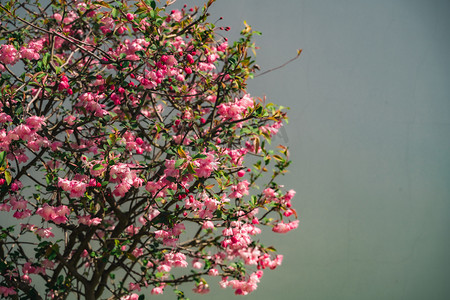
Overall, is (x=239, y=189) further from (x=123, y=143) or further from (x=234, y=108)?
(x=123, y=143)

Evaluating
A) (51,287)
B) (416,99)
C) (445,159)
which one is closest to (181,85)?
(51,287)

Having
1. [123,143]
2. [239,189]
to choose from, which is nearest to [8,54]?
[123,143]

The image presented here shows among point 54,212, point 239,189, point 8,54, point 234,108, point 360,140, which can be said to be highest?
point 360,140

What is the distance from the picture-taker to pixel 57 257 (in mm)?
1902

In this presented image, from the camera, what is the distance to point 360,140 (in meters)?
3.25

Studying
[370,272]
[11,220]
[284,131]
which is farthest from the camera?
[370,272]

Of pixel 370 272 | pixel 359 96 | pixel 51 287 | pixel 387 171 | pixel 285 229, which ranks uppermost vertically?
pixel 359 96

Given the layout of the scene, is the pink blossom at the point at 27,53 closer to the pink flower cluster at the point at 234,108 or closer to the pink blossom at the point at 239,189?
the pink flower cluster at the point at 234,108

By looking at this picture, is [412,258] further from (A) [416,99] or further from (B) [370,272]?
(A) [416,99]

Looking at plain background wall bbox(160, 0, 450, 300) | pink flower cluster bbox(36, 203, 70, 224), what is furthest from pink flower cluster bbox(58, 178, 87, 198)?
plain background wall bbox(160, 0, 450, 300)

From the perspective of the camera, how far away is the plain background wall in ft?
9.89

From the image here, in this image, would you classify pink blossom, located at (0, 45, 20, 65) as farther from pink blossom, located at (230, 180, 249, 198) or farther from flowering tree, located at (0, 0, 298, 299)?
pink blossom, located at (230, 180, 249, 198)

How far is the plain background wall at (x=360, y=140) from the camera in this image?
3.01 m

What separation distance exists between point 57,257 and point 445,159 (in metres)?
2.76
